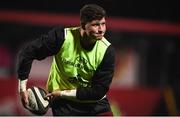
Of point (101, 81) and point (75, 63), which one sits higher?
point (75, 63)

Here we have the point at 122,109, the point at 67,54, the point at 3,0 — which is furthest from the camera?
the point at 3,0

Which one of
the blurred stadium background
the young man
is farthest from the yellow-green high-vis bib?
the blurred stadium background

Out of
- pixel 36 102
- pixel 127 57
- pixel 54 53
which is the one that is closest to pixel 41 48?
pixel 54 53

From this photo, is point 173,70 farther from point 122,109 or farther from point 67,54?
point 67,54

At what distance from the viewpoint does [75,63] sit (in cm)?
388

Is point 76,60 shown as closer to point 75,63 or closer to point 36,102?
point 75,63

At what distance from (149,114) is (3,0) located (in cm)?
246

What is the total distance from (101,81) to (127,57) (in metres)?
3.46

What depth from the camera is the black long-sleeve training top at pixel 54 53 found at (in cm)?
377

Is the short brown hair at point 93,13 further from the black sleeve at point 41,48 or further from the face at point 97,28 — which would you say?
the black sleeve at point 41,48

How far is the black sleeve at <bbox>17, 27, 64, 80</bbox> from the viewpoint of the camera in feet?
12.3

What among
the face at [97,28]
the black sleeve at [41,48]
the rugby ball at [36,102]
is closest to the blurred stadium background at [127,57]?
the rugby ball at [36,102]

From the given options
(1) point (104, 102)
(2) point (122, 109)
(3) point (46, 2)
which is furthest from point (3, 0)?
(1) point (104, 102)

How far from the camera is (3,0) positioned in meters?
7.53
